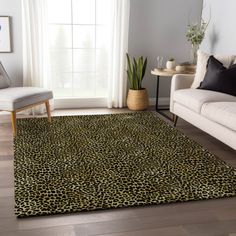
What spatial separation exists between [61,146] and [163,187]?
1200 mm

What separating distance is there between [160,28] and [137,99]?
44.6 inches

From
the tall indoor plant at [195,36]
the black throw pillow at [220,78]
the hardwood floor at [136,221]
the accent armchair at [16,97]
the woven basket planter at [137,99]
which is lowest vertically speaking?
the hardwood floor at [136,221]

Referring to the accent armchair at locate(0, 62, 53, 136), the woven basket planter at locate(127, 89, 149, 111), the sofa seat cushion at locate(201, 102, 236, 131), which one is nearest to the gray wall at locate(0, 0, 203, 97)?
the woven basket planter at locate(127, 89, 149, 111)

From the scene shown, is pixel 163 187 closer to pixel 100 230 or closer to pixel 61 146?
pixel 100 230

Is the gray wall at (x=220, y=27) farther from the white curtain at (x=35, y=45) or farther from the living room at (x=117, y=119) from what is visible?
the white curtain at (x=35, y=45)

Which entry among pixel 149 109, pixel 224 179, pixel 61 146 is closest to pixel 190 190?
pixel 224 179

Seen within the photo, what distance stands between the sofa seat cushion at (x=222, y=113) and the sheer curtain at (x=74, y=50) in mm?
1813

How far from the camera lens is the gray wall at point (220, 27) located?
4297 millimetres

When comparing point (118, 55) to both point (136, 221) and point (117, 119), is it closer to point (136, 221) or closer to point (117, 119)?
point (117, 119)

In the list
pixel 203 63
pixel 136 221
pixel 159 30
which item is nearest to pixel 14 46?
pixel 159 30

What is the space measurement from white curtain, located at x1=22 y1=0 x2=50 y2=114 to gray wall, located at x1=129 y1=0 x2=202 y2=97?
4.18ft

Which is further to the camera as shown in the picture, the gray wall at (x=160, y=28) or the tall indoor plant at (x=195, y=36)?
the gray wall at (x=160, y=28)

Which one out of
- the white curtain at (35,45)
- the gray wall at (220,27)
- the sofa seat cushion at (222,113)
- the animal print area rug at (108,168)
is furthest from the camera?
the gray wall at (220,27)

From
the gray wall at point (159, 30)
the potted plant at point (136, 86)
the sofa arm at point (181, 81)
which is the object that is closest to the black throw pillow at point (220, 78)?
the sofa arm at point (181, 81)
